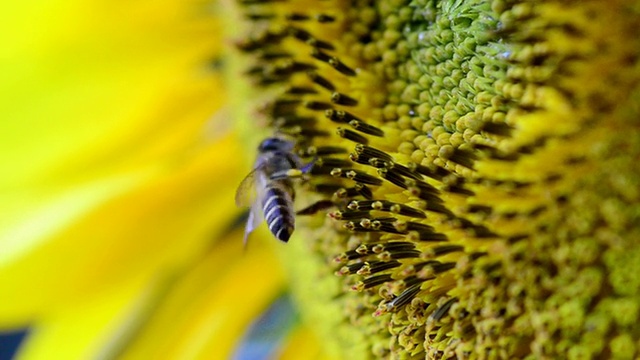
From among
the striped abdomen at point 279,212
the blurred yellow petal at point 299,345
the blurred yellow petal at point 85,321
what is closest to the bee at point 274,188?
the striped abdomen at point 279,212

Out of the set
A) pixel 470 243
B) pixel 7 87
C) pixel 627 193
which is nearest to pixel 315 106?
pixel 470 243

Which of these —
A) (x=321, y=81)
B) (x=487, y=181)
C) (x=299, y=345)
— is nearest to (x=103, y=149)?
(x=299, y=345)

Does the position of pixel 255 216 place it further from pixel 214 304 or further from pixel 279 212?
pixel 214 304

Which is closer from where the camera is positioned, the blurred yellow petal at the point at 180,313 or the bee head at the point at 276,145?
the bee head at the point at 276,145

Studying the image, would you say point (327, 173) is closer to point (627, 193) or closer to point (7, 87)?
point (627, 193)

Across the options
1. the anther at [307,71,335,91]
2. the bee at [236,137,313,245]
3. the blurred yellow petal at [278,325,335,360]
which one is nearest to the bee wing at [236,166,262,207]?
the bee at [236,137,313,245]

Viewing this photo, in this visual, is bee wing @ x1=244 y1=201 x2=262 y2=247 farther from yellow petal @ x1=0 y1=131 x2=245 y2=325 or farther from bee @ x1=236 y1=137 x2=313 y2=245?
yellow petal @ x1=0 y1=131 x2=245 y2=325

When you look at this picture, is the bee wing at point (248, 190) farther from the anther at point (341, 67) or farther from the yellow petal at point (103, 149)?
the yellow petal at point (103, 149)

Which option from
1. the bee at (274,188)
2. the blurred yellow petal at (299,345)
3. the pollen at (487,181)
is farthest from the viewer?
the blurred yellow petal at (299,345)
